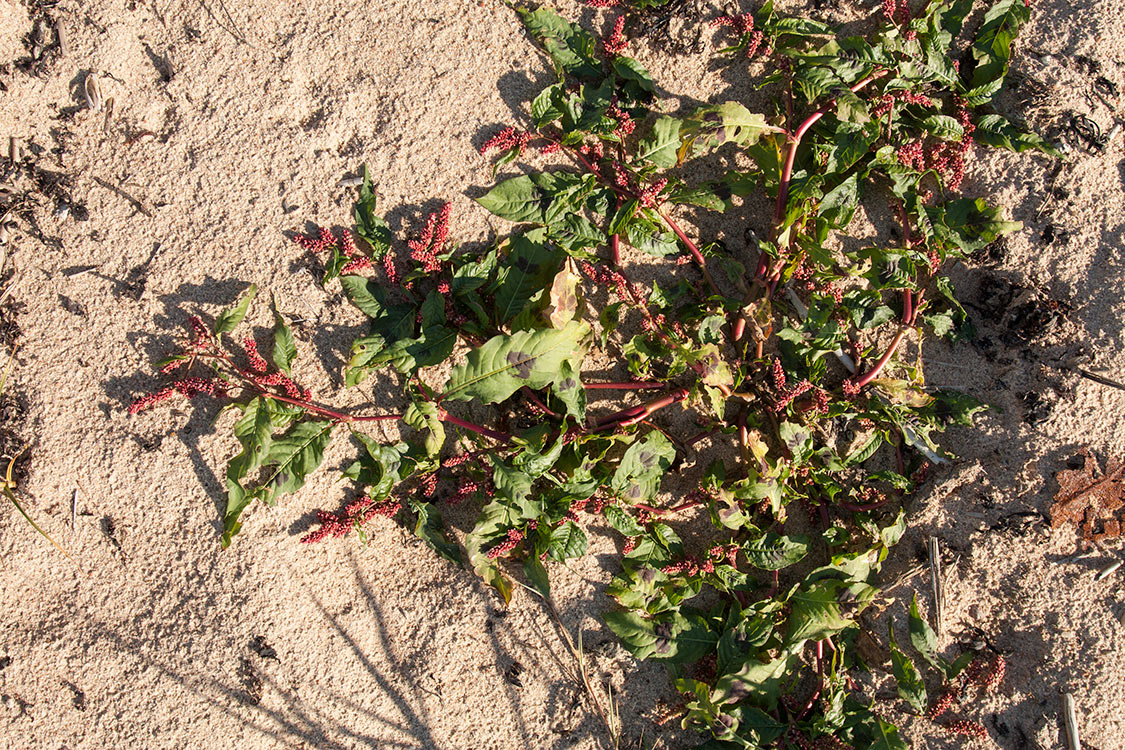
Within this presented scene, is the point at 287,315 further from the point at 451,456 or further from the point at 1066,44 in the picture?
the point at 1066,44

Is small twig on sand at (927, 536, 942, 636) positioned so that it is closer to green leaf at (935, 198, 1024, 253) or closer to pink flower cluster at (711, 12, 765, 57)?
green leaf at (935, 198, 1024, 253)

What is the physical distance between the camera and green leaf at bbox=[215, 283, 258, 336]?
8.80ft

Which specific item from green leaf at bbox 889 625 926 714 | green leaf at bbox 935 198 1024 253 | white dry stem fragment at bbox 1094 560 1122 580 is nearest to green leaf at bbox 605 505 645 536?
green leaf at bbox 889 625 926 714

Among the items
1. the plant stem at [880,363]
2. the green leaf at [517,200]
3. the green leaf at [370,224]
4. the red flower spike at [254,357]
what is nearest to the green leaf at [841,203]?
the plant stem at [880,363]

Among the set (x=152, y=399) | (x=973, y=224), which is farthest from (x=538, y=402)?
(x=973, y=224)

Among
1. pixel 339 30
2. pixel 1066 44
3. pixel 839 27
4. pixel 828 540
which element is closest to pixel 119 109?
pixel 339 30

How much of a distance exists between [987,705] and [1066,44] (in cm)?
285

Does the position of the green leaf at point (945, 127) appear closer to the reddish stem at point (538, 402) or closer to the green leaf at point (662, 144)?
the green leaf at point (662, 144)

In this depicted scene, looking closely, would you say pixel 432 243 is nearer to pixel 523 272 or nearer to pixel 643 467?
pixel 523 272

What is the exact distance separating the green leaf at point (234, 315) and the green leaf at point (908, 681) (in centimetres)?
300

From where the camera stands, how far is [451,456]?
2885 mm

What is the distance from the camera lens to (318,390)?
2867mm

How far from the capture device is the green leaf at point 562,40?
287cm

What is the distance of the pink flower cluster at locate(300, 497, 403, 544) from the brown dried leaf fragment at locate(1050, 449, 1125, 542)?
9.12 ft
